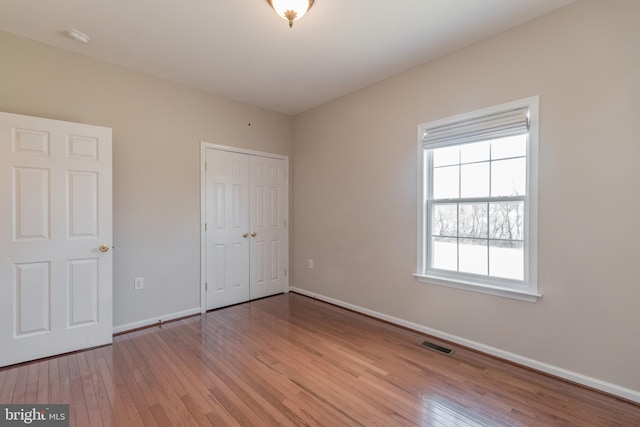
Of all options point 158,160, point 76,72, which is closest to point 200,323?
point 158,160

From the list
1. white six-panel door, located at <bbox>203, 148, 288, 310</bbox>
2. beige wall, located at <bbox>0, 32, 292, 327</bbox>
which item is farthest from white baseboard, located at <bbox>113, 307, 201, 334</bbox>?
white six-panel door, located at <bbox>203, 148, 288, 310</bbox>

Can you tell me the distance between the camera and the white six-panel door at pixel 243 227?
3.75 m

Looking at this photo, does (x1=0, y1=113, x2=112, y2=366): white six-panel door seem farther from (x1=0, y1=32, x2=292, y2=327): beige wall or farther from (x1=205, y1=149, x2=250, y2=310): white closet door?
(x1=205, y1=149, x2=250, y2=310): white closet door

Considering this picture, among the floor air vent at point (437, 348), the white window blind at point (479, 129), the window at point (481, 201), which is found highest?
the white window blind at point (479, 129)

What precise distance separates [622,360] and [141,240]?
422 centimetres

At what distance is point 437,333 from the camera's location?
2908mm

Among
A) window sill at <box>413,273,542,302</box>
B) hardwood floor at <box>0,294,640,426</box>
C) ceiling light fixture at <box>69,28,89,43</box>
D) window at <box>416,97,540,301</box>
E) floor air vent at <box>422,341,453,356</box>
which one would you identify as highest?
ceiling light fixture at <box>69,28,89,43</box>

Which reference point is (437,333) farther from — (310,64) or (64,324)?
(64,324)

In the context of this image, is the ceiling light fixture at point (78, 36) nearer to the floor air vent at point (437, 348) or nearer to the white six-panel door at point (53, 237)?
the white six-panel door at point (53, 237)

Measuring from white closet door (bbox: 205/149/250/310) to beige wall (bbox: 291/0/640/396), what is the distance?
188 centimetres

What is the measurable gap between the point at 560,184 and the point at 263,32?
266 centimetres

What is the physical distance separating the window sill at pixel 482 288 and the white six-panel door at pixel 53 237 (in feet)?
10.2

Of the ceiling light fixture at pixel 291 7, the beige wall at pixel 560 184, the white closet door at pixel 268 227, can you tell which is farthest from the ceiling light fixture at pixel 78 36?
the beige wall at pixel 560 184

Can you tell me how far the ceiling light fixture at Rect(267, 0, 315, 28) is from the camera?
2.01 m
